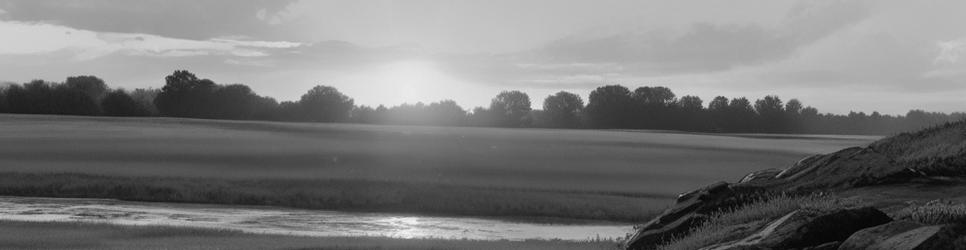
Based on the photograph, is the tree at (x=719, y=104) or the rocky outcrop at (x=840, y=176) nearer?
the rocky outcrop at (x=840, y=176)

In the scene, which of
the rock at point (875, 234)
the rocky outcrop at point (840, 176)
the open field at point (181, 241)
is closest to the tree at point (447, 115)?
the open field at point (181, 241)

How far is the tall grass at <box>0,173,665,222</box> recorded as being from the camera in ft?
176

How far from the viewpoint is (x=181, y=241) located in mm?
31125

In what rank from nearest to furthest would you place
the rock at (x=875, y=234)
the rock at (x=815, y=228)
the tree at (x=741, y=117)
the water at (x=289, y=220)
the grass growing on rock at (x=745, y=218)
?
the rock at (x=875, y=234)
the rock at (x=815, y=228)
the grass growing on rock at (x=745, y=218)
the water at (x=289, y=220)
the tree at (x=741, y=117)

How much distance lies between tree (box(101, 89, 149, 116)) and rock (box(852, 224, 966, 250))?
494 ft

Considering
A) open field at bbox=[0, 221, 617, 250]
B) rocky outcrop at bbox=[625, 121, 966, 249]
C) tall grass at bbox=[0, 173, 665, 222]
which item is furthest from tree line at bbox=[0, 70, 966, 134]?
rocky outcrop at bbox=[625, 121, 966, 249]

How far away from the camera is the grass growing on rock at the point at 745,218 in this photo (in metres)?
13.7

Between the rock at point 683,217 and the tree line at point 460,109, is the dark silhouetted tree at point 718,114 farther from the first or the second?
the rock at point 683,217

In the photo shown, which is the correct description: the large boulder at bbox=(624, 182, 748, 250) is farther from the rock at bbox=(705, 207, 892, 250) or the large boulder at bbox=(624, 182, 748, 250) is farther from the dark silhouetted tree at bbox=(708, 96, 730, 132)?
the dark silhouetted tree at bbox=(708, 96, 730, 132)

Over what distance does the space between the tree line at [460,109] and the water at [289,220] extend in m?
101

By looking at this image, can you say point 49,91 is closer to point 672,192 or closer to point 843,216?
point 672,192

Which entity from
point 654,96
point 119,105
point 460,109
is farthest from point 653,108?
point 119,105

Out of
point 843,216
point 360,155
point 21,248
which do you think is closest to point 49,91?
point 360,155

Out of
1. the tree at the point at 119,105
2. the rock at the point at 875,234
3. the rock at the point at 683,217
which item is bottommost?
the rock at the point at 683,217
